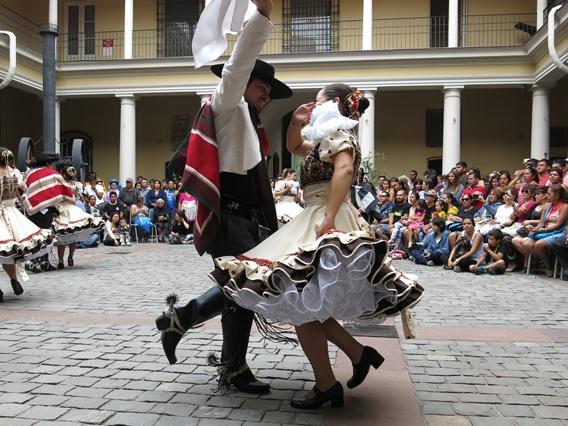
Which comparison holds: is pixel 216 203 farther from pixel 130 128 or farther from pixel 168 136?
pixel 168 136

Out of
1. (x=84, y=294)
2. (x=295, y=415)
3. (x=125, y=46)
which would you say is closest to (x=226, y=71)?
(x=295, y=415)

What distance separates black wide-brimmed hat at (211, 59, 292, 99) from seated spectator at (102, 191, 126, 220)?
13.8 metres

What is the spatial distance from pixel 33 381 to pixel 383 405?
2144 millimetres

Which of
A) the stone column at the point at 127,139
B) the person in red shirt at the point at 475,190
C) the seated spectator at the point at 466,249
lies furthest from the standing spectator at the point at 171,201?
the seated spectator at the point at 466,249

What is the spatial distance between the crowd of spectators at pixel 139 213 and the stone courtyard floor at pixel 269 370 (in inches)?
360

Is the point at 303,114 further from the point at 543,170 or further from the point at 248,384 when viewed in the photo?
the point at 543,170

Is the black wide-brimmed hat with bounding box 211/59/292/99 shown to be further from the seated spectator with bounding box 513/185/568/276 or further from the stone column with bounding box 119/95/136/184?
the stone column with bounding box 119/95/136/184

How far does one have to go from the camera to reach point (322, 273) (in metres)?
3.00

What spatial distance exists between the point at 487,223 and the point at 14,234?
7.91m

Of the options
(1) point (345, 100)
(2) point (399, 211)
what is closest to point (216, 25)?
(1) point (345, 100)

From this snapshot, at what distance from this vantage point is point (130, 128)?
78.3ft

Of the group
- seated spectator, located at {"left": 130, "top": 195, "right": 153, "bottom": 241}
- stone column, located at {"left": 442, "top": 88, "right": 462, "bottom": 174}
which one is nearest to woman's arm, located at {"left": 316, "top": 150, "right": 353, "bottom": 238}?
seated spectator, located at {"left": 130, "top": 195, "right": 153, "bottom": 241}

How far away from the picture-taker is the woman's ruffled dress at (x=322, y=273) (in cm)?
300

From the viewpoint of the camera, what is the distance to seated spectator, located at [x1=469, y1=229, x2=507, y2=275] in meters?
10.3
